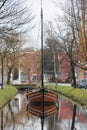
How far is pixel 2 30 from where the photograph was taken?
24594 millimetres

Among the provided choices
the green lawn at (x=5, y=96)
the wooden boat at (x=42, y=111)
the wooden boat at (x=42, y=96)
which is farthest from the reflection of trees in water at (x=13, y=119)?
the wooden boat at (x=42, y=96)

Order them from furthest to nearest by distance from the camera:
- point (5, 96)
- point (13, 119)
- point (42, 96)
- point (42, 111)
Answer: point (5, 96) < point (42, 96) < point (42, 111) < point (13, 119)

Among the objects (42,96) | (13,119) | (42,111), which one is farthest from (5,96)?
(13,119)

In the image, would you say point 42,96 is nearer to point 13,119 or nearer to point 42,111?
point 42,111

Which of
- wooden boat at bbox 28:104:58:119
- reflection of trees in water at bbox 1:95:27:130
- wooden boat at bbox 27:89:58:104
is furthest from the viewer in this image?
wooden boat at bbox 27:89:58:104

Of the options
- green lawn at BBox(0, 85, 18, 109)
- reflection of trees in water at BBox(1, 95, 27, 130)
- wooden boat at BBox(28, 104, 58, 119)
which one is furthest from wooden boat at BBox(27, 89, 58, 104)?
reflection of trees in water at BBox(1, 95, 27, 130)

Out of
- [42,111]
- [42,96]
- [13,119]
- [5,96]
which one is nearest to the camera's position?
[13,119]

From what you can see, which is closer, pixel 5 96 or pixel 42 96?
pixel 42 96

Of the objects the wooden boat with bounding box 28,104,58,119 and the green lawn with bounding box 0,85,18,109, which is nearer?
the wooden boat with bounding box 28,104,58,119

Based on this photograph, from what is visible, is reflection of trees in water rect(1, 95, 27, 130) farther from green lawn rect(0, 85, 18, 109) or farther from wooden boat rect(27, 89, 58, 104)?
wooden boat rect(27, 89, 58, 104)

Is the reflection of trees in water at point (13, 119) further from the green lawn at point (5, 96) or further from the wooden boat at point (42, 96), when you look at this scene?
the wooden boat at point (42, 96)

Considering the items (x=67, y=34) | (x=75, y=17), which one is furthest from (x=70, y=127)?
(x=67, y=34)

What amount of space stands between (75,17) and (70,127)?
15196 mm

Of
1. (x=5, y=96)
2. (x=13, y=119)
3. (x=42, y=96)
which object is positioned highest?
(x=42, y=96)
